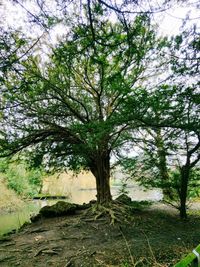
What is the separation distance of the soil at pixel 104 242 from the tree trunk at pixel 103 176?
3.26 feet

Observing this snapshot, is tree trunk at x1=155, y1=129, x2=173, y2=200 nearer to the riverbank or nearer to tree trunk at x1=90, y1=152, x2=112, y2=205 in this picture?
tree trunk at x1=90, y1=152, x2=112, y2=205

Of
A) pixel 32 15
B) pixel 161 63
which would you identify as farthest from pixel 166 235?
pixel 32 15

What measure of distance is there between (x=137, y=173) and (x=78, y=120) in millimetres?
2893

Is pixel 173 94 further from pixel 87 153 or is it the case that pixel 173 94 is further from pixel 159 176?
pixel 87 153

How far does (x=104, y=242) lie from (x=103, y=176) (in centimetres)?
356

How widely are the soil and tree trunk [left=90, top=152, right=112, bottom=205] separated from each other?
0.99 metres

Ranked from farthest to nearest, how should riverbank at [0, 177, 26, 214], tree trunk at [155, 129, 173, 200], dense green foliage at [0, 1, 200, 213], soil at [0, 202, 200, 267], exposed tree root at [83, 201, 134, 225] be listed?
riverbank at [0, 177, 26, 214]
exposed tree root at [83, 201, 134, 225]
tree trunk at [155, 129, 173, 200]
soil at [0, 202, 200, 267]
dense green foliage at [0, 1, 200, 213]

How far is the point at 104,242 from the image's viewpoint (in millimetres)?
7781

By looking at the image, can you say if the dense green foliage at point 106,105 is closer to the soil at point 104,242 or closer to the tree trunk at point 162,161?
the tree trunk at point 162,161

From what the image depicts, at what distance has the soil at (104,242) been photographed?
6.44 metres

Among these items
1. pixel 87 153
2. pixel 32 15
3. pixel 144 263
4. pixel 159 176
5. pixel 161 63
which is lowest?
pixel 144 263

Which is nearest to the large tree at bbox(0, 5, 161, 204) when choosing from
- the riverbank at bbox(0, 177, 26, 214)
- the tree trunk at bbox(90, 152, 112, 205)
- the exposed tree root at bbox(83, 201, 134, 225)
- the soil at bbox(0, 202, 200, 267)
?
the tree trunk at bbox(90, 152, 112, 205)

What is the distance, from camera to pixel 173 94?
654 centimetres

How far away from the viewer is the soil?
644 centimetres
